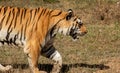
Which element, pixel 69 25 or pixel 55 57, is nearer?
pixel 69 25

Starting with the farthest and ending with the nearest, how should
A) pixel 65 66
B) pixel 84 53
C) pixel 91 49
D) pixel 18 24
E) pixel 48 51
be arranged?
1. pixel 91 49
2. pixel 84 53
3. pixel 65 66
4. pixel 48 51
5. pixel 18 24

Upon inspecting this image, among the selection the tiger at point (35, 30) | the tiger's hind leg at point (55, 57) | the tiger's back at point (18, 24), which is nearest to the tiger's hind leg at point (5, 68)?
the tiger at point (35, 30)

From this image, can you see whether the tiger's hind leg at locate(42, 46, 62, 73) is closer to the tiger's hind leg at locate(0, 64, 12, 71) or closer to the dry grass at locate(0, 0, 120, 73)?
the dry grass at locate(0, 0, 120, 73)

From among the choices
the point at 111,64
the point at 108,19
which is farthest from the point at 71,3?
the point at 111,64

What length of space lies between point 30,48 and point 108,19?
6.15 meters

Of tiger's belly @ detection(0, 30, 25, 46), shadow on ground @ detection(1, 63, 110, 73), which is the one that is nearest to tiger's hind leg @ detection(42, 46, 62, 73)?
shadow on ground @ detection(1, 63, 110, 73)

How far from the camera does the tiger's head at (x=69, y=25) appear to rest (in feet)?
21.9

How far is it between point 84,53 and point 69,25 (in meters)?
1.90

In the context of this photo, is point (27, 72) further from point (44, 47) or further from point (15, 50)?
point (15, 50)

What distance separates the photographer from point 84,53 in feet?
28.0

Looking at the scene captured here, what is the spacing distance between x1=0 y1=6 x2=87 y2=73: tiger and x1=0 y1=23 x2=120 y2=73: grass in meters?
0.56

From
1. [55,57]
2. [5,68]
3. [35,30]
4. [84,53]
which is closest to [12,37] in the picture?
[35,30]

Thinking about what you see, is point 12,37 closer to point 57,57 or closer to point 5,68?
point 5,68

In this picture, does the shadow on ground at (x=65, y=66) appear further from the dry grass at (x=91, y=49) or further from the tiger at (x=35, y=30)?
the tiger at (x=35, y=30)
